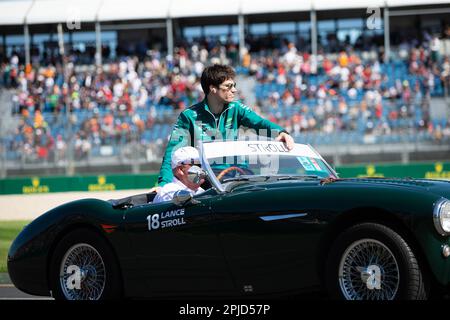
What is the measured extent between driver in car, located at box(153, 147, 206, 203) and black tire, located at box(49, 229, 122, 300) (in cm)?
52

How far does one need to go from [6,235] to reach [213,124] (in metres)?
8.15

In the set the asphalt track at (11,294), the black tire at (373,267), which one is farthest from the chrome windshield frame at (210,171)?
the asphalt track at (11,294)

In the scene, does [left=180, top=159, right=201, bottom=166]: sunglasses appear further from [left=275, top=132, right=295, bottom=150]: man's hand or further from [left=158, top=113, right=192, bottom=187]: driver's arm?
[left=275, top=132, right=295, bottom=150]: man's hand

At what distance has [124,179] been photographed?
23.7 metres

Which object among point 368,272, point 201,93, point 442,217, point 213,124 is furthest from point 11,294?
point 201,93

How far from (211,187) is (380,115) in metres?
16.4

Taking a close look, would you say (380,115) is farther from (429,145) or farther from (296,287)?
(296,287)

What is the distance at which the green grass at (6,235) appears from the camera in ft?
36.1

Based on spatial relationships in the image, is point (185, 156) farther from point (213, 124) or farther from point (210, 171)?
Result: point (213, 124)

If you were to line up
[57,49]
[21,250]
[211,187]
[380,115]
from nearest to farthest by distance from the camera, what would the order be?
[211,187] → [21,250] → [380,115] → [57,49]

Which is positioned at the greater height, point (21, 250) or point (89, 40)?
point (89, 40)

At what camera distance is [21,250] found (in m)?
6.32

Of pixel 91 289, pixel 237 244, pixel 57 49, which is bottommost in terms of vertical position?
pixel 91 289
